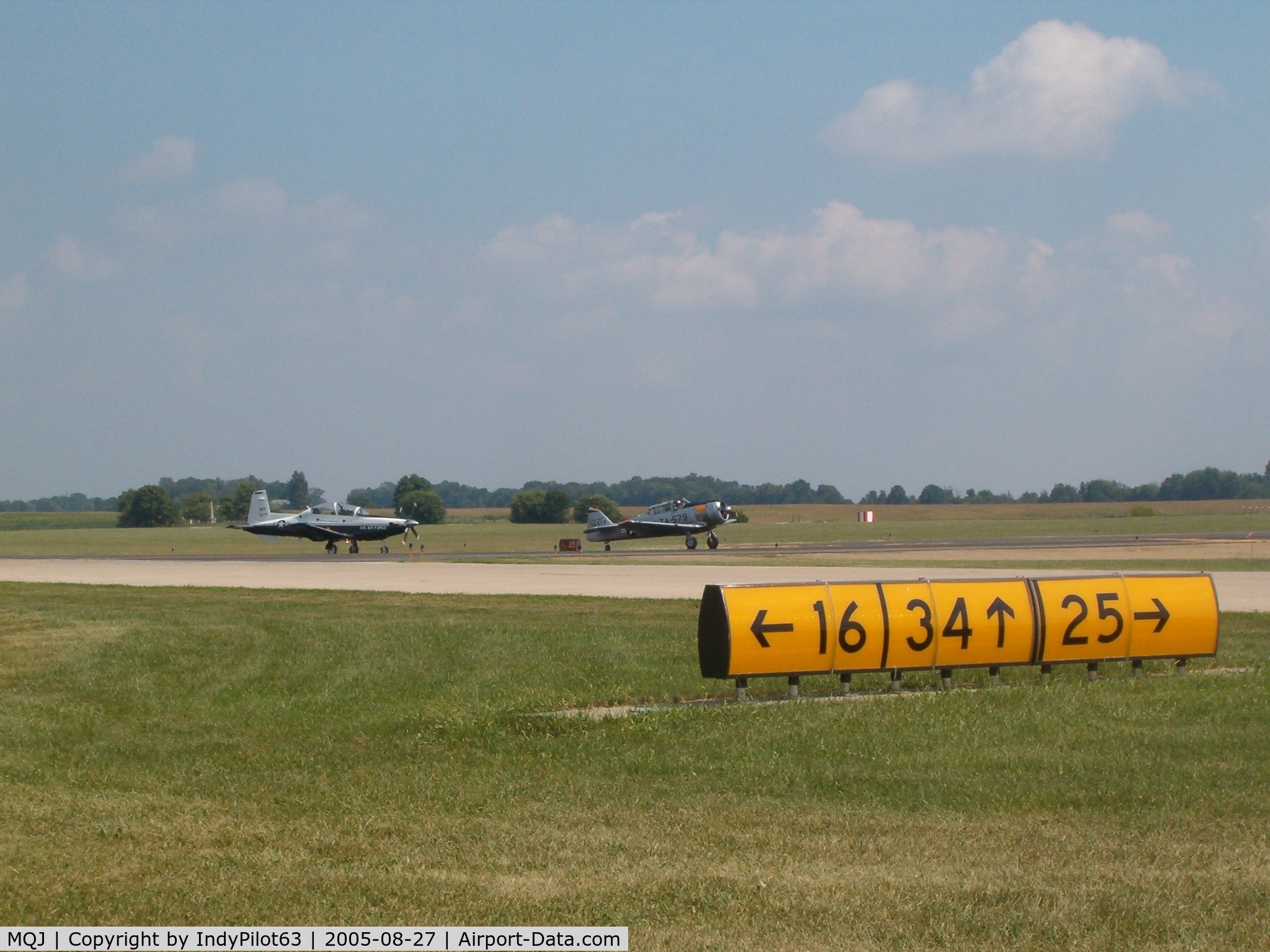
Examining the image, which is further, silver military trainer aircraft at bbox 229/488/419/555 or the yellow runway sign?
silver military trainer aircraft at bbox 229/488/419/555

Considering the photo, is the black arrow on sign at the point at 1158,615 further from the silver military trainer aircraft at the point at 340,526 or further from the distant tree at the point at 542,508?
the distant tree at the point at 542,508

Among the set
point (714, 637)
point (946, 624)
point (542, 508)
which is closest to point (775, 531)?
point (542, 508)

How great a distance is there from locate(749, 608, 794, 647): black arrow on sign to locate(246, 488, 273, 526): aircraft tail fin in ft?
192

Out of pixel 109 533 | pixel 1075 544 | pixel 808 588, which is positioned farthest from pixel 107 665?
pixel 109 533

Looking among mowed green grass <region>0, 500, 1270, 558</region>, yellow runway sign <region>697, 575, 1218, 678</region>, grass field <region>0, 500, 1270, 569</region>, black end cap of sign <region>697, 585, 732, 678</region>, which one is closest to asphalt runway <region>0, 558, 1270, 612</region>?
yellow runway sign <region>697, 575, 1218, 678</region>

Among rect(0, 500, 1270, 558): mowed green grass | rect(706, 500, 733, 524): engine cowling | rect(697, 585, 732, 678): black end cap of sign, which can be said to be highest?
rect(706, 500, 733, 524): engine cowling

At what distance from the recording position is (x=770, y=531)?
99562mm

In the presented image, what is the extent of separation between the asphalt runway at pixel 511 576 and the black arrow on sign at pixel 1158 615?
997 centimetres

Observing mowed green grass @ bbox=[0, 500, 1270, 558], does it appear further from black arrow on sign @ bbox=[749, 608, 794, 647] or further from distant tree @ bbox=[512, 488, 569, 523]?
black arrow on sign @ bbox=[749, 608, 794, 647]

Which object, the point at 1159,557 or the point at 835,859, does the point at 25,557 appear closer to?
the point at 1159,557

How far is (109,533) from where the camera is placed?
4360 inches

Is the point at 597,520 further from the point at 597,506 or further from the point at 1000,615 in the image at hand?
the point at 1000,615

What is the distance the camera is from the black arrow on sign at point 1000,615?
14.1 m

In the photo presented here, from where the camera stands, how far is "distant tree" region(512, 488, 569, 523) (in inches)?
5010
